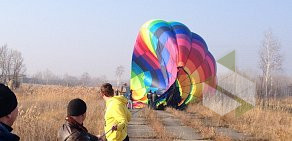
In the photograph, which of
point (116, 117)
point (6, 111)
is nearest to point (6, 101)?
point (6, 111)

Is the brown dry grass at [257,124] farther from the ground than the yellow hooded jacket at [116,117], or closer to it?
closer to it

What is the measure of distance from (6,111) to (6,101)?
85mm

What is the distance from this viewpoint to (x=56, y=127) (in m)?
9.30

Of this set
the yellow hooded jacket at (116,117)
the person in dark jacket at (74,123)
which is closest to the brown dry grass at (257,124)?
the yellow hooded jacket at (116,117)

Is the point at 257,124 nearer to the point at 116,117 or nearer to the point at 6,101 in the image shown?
the point at 116,117

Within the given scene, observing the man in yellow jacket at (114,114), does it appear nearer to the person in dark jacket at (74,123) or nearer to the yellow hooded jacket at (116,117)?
the yellow hooded jacket at (116,117)

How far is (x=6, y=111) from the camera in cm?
253

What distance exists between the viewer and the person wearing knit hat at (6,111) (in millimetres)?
2428

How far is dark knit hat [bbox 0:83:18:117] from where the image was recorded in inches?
96.9

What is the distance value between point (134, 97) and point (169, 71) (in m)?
4.45

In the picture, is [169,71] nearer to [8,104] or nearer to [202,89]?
[202,89]

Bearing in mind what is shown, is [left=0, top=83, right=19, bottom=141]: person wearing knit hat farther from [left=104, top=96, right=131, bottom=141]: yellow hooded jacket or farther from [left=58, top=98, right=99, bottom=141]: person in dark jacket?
[left=104, top=96, right=131, bottom=141]: yellow hooded jacket

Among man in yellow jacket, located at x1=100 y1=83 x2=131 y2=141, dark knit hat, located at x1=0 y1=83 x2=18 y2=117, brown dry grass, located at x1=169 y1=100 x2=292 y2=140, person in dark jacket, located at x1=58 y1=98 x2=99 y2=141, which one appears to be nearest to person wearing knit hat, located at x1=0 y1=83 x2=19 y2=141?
dark knit hat, located at x1=0 y1=83 x2=18 y2=117

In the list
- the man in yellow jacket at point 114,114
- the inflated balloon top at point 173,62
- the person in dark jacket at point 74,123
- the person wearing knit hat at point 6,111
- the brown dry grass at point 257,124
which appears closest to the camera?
the person wearing knit hat at point 6,111
